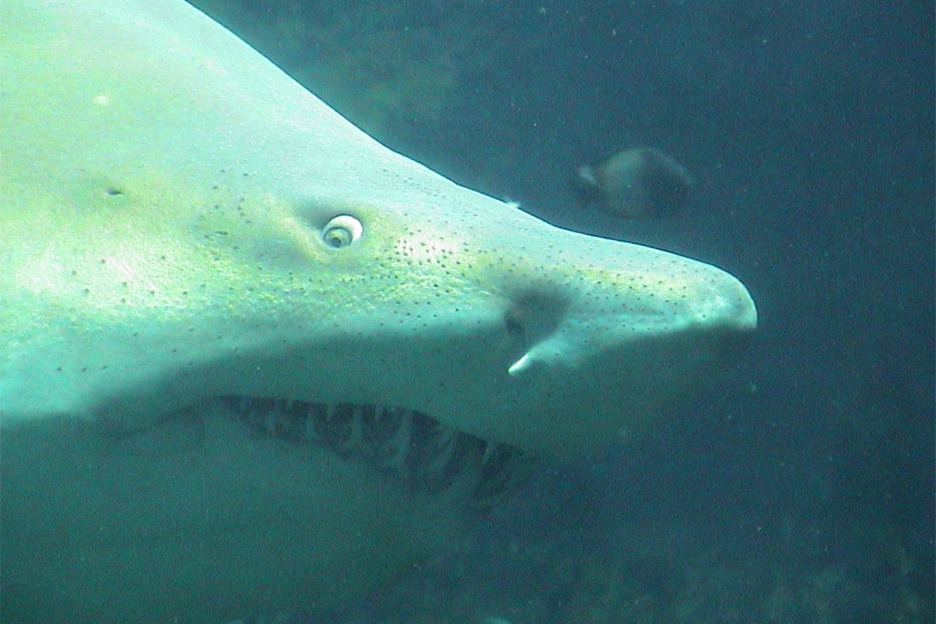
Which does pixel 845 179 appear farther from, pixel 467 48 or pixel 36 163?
pixel 36 163

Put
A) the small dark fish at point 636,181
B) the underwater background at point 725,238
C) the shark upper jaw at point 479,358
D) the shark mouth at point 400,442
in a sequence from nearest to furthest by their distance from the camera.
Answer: the shark upper jaw at point 479,358
the shark mouth at point 400,442
the underwater background at point 725,238
the small dark fish at point 636,181

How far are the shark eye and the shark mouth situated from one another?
351 mm

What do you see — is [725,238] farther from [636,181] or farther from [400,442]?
[400,442]

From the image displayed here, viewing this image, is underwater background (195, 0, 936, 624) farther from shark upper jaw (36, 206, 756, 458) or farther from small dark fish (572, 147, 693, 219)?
shark upper jaw (36, 206, 756, 458)

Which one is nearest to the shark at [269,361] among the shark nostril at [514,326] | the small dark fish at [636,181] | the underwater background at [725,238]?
the shark nostril at [514,326]

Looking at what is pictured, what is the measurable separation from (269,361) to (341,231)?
0.34 meters

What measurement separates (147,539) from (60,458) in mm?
259

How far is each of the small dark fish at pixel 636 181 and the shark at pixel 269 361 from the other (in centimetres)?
634

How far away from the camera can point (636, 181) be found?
8.23 m

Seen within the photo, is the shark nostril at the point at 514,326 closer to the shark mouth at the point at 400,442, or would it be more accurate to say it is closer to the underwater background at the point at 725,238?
the shark mouth at the point at 400,442

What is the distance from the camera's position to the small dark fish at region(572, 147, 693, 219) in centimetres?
823

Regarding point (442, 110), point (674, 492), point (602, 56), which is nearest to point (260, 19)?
point (442, 110)

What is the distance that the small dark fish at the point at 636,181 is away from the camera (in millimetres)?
8227

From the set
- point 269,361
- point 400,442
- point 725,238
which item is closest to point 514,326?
point 400,442
